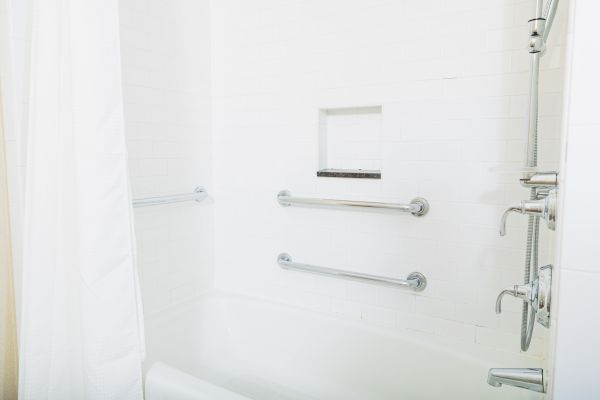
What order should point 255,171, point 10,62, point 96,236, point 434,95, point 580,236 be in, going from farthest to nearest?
point 255,171 < point 434,95 < point 10,62 < point 96,236 < point 580,236

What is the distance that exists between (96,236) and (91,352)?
1.02 ft

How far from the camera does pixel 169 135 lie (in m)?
1.79

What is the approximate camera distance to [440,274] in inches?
60.7

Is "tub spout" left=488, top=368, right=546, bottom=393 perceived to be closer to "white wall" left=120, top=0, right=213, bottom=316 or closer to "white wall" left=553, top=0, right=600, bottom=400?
"white wall" left=553, top=0, right=600, bottom=400

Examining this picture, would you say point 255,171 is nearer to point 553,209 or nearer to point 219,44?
point 219,44

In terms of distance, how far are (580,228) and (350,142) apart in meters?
1.18

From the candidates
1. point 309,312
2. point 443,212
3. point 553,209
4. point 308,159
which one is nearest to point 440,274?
point 443,212

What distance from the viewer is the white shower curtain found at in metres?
1.00

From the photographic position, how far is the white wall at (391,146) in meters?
1.40

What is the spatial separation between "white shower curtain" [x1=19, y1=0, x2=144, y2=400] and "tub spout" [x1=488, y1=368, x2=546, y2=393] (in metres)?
0.88

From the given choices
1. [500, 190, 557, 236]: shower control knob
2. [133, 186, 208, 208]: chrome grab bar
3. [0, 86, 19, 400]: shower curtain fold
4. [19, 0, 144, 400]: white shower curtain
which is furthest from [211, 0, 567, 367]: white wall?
[0, 86, 19, 400]: shower curtain fold

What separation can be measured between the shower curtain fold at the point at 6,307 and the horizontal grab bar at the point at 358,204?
0.99 metres

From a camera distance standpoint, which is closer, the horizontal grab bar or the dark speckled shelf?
the horizontal grab bar

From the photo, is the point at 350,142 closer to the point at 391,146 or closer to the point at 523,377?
the point at 391,146
